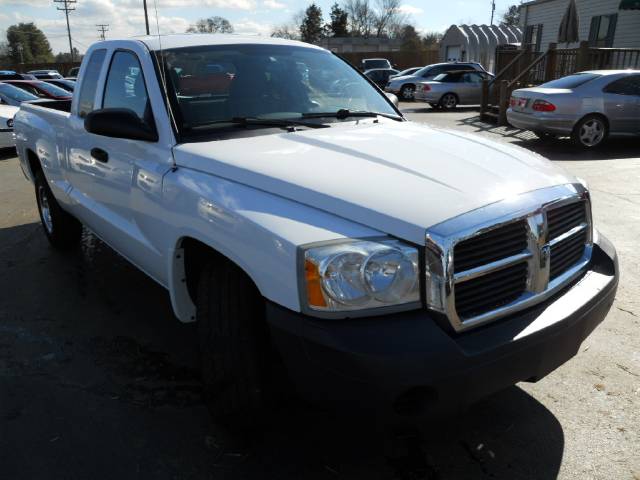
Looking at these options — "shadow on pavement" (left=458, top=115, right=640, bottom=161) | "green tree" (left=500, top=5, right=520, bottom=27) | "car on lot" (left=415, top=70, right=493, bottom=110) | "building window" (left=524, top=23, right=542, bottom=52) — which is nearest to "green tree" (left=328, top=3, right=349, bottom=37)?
"green tree" (left=500, top=5, right=520, bottom=27)

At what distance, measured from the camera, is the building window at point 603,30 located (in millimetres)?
20539

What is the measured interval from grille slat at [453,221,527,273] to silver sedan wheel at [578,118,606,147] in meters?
9.77

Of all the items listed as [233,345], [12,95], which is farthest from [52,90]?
[233,345]

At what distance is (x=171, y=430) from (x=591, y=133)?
10.5 m

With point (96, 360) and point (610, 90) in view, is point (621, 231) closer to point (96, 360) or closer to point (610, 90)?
point (96, 360)

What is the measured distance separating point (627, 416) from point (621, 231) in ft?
11.2

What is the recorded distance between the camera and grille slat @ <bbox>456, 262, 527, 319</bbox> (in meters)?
2.12

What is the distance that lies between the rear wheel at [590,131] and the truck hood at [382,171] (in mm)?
8737

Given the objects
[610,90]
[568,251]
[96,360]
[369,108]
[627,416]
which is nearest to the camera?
[568,251]

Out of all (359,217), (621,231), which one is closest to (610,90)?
(621,231)

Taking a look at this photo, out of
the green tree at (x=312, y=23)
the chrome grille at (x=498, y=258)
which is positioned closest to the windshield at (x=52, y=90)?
the chrome grille at (x=498, y=258)

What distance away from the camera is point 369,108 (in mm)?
3781

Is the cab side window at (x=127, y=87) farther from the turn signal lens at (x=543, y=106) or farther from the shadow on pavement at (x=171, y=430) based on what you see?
the turn signal lens at (x=543, y=106)

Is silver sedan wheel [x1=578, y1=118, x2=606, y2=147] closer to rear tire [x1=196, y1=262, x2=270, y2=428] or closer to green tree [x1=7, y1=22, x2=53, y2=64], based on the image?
rear tire [x1=196, y1=262, x2=270, y2=428]
